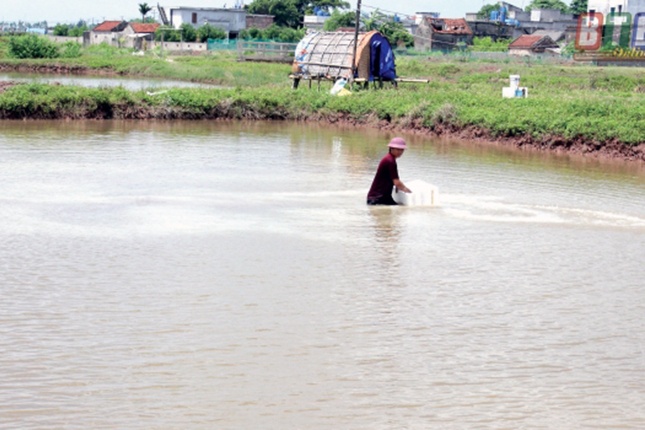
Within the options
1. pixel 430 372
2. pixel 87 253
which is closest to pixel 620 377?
pixel 430 372

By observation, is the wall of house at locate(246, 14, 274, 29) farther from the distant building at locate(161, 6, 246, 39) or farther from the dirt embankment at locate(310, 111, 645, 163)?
the dirt embankment at locate(310, 111, 645, 163)

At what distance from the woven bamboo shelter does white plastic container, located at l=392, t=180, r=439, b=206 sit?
17.9 metres

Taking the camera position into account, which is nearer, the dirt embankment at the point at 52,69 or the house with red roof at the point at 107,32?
the dirt embankment at the point at 52,69

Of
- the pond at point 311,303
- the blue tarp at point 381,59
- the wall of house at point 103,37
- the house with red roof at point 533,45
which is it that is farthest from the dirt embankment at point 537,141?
the wall of house at point 103,37

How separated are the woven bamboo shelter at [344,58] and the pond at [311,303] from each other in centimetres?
1572

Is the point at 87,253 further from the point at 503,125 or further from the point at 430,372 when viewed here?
the point at 503,125

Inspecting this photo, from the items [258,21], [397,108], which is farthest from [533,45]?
[397,108]

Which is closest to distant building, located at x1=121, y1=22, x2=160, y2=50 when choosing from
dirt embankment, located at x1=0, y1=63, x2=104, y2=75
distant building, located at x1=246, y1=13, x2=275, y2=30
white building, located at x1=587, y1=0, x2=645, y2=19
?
distant building, located at x1=246, y1=13, x2=275, y2=30

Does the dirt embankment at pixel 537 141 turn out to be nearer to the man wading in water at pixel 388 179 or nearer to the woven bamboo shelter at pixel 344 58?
the woven bamboo shelter at pixel 344 58

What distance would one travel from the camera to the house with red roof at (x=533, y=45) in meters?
66.1

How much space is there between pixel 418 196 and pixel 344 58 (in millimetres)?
18667

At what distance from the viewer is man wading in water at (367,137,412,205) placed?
11.7 meters

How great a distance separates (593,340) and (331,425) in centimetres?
266

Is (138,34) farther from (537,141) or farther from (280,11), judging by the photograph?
(537,141)
